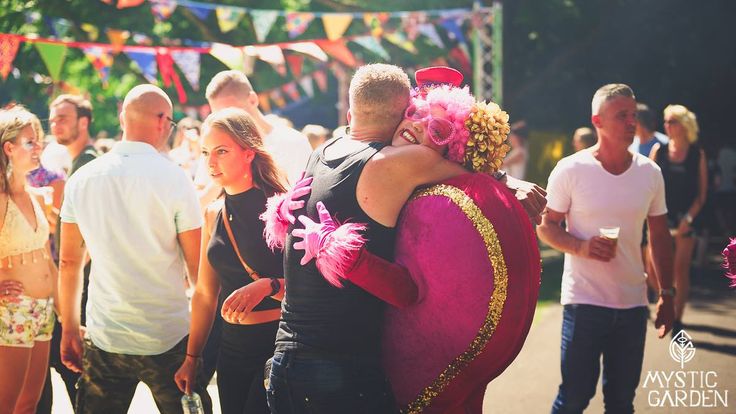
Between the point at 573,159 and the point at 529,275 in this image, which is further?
the point at 573,159

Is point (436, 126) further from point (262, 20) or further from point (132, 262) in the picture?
point (262, 20)

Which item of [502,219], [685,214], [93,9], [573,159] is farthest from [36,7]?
[502,219]

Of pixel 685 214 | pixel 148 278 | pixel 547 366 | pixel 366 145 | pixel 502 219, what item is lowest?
pixel 547 366

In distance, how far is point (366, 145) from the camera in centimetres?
292

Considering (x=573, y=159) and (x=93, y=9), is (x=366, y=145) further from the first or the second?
(x=93, y=9)

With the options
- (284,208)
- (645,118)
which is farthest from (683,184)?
(284,208)

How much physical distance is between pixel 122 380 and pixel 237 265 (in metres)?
0.87

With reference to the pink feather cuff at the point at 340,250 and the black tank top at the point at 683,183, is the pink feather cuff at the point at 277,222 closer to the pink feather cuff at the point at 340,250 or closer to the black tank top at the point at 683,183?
the pink feather cuff at the point at 340,250

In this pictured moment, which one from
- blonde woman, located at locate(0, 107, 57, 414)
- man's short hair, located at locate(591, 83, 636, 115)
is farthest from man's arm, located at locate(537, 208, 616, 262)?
blonde woman, located at locate(0, 107, 57, 414)

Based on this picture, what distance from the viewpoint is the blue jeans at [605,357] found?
4.60m

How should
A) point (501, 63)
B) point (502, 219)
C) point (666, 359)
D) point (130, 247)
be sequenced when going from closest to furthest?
point (502, 219)
point (130, 247)
point (666, 359)
point (501, 63)

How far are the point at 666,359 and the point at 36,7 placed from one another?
51.1 ft

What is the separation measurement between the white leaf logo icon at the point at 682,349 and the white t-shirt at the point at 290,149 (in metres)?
3.64

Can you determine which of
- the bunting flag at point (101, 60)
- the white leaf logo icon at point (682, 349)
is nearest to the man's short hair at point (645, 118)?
the white leaf logo icon at point (682, 349)
